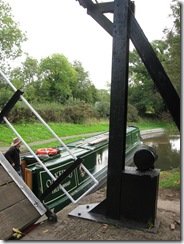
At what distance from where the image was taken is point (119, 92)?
3.21 m

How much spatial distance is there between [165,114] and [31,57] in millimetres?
36607

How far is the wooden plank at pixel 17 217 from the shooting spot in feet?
8.86

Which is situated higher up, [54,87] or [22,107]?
[54,87]

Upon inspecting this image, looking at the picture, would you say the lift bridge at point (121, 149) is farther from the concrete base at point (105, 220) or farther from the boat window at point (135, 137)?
the boat window at point (135, 137)

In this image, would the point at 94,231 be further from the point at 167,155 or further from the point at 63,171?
the point at 167,155

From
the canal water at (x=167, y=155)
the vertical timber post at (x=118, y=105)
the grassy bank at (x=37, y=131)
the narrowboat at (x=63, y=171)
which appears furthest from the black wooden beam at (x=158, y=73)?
the grassy bank at (x=37, y=131)

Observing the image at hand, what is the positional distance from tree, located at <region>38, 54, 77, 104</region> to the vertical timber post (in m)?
34.8

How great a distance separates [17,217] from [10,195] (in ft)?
1.12

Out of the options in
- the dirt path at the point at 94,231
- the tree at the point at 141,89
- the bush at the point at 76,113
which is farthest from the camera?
the tree at the point at 141,89

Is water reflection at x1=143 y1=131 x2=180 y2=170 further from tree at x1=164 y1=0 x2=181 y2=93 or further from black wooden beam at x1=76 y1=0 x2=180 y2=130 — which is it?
black wooden beam at x1=76 y1=0 x2=180 y2=130

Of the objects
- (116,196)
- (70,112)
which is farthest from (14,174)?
(70,112)

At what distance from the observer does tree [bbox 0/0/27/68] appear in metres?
19.3

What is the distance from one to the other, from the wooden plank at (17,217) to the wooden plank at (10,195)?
5 centimetres

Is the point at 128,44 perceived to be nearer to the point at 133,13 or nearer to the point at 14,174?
the point at 133,13
